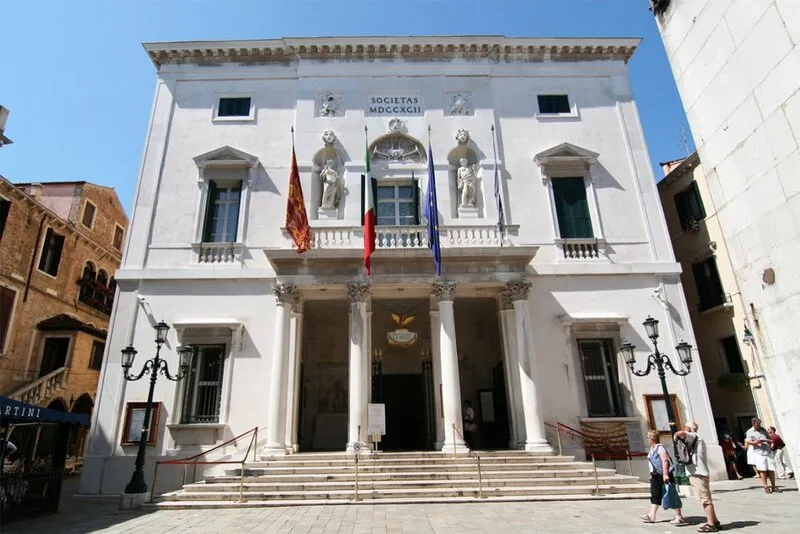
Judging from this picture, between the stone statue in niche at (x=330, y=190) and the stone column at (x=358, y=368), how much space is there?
3.56 meters

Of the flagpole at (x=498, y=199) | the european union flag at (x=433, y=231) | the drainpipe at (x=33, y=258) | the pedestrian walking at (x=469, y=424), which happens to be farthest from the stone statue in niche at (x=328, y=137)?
the drainpipe at (x=33, y=258)

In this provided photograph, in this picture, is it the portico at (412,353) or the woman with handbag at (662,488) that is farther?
the portico at (412,353)

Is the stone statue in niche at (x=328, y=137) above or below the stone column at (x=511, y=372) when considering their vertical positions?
above

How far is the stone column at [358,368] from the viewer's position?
41.5 ft

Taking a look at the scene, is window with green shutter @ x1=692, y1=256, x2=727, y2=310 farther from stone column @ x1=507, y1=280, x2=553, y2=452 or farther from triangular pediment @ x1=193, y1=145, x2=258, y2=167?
triangular pediment @ x1=193, y1=145, x2=258, y2=167

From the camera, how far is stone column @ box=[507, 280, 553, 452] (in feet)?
41.8

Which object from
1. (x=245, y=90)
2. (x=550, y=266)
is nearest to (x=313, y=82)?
(x=245, y=90)

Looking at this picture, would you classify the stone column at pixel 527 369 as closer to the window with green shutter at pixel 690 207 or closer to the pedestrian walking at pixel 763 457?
the pedestrian walking at pixel 763 457

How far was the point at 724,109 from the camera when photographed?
14.0 ft

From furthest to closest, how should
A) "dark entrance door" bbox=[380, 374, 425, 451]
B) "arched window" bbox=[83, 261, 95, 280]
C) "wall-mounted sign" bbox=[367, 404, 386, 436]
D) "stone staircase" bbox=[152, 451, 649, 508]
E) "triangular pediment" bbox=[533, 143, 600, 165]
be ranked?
"arched window" bbox=[83, 261, 95, 280] → "triangular pediment" bbox=[533, 143, 600, 165] → "dark entrance door" bbox=[380, 374, 425, 451] → "wall-mounted sign" bbox=[367, 404, 386, 436] → "stone staircase" bbox=[152, 451, 649, 508]

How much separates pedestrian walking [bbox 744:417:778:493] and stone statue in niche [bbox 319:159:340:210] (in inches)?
520

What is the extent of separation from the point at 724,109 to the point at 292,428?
12640 millimetres

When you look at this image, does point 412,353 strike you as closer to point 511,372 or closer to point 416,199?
point 511,372

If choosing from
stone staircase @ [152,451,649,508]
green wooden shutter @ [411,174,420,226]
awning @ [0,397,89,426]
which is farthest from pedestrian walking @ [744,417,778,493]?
awning @ [0,397,89,426]
